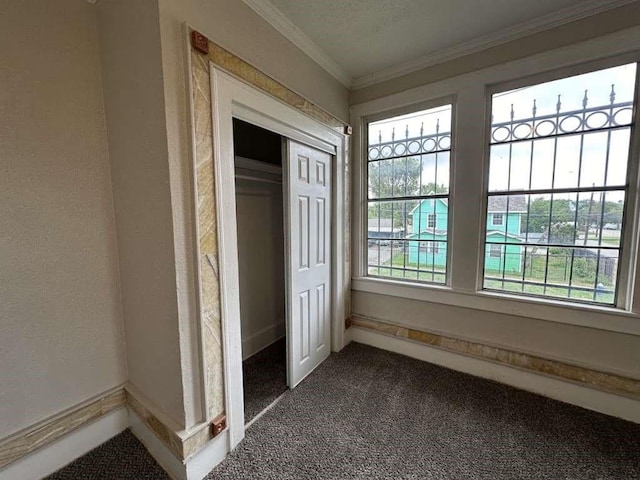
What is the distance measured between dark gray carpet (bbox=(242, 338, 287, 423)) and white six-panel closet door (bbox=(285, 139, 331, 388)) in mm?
167

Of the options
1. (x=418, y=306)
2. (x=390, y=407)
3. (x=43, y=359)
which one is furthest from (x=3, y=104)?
(x=418, y=306)

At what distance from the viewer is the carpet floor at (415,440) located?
1.35 metres

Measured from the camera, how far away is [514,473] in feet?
4.40

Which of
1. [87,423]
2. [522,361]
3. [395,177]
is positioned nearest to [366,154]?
[395,177]

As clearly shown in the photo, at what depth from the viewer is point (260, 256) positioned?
2.58 m

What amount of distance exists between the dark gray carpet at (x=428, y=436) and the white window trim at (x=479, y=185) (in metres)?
0.65

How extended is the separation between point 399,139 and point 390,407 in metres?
2.23

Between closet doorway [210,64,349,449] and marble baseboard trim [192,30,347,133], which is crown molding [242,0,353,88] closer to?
marble baseboard trim [192,30,347,133]

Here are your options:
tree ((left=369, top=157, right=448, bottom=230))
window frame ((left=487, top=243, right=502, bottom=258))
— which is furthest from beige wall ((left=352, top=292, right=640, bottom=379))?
tree ((left=369, top=157, right=448, bottom=230))

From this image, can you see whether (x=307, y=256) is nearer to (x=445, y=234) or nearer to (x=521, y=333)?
(x=445, y=234)

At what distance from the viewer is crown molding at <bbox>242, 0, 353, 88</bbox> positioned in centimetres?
154

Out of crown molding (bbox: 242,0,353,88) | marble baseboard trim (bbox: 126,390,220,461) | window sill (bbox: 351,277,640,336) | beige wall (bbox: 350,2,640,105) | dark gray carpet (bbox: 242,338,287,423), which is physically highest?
crown molding (bbox: 242,0,353,88)

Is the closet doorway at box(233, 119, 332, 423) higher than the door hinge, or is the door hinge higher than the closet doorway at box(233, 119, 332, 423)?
the closet doorway at box(233, 119, 332, 423)

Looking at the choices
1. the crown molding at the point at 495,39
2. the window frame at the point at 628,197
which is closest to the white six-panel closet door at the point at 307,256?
the crown molding at the point at 495,39
